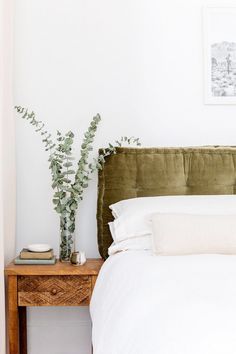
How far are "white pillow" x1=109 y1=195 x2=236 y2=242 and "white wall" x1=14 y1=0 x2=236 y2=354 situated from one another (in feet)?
1.63

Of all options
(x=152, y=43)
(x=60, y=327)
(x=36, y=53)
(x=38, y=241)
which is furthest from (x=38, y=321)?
(x=152, y=43)

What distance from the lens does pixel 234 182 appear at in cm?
255

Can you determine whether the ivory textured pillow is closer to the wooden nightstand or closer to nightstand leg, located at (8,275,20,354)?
the wooden nightstand

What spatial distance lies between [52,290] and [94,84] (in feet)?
3.97

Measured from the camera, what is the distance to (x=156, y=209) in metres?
2.24

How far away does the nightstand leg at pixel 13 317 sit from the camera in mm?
2273

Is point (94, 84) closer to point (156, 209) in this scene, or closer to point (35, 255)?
point (156, 209)

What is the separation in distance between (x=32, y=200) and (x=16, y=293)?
0.61 metres

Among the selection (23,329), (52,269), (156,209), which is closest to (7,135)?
(52,269)

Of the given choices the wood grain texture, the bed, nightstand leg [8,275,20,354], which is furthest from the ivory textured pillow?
nightstand leg [8,275,20,354]

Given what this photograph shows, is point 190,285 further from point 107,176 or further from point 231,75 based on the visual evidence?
point 231,75

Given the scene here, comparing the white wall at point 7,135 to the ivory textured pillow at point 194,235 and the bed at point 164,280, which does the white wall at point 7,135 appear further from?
the ivory textured pillow at point 194,235

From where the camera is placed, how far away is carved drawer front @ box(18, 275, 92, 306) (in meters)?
2.28

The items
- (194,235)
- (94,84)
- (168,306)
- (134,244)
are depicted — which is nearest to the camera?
(168,306)
